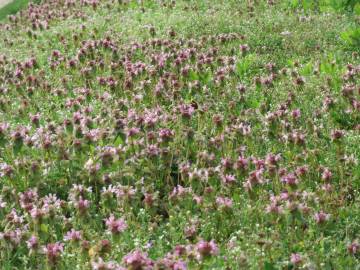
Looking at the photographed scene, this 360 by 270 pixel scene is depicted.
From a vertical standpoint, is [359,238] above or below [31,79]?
below

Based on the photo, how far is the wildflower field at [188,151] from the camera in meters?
4.09

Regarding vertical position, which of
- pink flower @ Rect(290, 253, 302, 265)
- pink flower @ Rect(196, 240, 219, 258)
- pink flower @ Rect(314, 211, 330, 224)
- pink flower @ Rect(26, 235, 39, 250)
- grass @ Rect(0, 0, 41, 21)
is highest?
grass @ Rect(0, 0, 41, 21)

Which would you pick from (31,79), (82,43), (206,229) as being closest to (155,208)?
(206,229)

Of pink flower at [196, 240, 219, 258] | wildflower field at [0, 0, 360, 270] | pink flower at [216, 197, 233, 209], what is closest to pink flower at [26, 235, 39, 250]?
wildflower field at [0, 0, 360, 270]

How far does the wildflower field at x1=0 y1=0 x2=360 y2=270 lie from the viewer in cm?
409

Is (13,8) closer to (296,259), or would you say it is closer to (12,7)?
(12,7)

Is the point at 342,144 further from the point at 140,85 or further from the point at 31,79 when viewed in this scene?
the point at 31,79

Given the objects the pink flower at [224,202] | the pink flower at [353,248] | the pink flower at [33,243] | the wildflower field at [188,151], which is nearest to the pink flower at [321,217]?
the wildflower field at [188,151]

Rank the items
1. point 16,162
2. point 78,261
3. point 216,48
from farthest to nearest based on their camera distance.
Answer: point 216,48 → point 16,162 → point 78,261

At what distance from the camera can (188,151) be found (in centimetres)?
539

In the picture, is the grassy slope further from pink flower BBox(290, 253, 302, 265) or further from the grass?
pink flower BBox(290, 253, 302, 265)

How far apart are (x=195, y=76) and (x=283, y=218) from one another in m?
2.98

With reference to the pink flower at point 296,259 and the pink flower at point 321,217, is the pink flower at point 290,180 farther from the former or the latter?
the pink flower at point 296,259

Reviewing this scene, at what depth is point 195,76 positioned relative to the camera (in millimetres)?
6875
